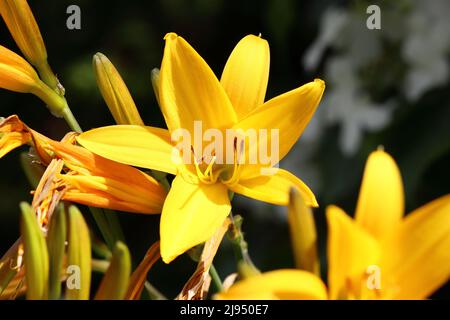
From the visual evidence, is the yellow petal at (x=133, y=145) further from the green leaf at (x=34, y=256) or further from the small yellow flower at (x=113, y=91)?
the green leaf at (x=34, y=256)

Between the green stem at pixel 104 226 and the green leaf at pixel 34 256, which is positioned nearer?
the green leaf at pixel 34 256

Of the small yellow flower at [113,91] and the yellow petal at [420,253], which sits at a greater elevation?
the small yellow flower at [113,91]

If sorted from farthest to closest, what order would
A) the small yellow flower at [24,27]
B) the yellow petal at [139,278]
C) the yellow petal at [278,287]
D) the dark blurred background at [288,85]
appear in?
the dark blurred background at [288,85]
the small yellow flower at [24,27]
the yellow petal at [139,278]
the yellow petal at [278,287]

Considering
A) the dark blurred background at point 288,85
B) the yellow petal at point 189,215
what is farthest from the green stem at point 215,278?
the dark blurred background at point 288,85

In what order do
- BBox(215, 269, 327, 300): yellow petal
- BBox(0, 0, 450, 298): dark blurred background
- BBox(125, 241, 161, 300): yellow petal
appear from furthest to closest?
BBox(0, 0, 450, 298): dark blurred background → BBox(125, 241, 161, 300): yellow petal → BBox(215, 269, 327, 300): yellow petal

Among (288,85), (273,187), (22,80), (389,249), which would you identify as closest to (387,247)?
(389,249)

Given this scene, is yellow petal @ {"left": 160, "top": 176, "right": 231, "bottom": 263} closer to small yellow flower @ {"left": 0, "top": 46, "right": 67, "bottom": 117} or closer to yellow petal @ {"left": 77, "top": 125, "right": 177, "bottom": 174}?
yellow petal @ {"left": 77, "top": 125, "right": 177, "bottom": 174}

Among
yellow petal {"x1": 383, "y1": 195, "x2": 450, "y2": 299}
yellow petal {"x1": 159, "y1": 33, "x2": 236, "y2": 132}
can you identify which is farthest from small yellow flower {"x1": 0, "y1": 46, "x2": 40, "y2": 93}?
yellow petal {"x1": 383, "y1": 195, "x2": 450, "y2": 299}
